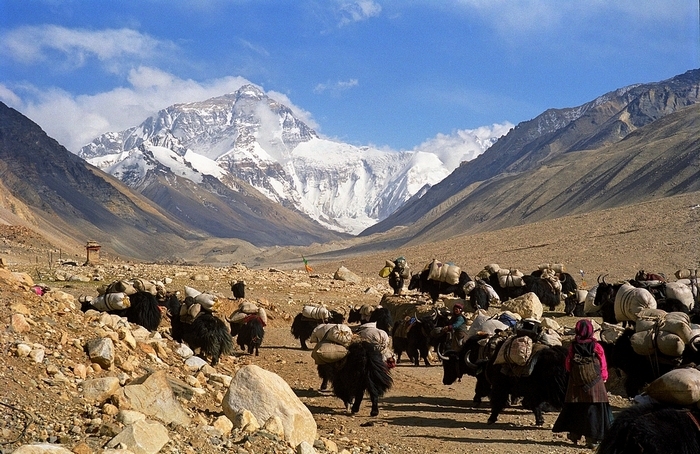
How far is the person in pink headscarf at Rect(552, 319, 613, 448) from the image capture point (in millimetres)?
6492

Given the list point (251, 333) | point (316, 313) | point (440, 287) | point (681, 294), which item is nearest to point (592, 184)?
point (440, 287)

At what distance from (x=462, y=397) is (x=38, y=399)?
18.8 ft

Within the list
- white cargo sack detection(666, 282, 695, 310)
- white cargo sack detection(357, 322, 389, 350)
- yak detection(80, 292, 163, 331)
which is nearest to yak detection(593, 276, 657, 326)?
white cargo sack detection(666, 282, 695, 310)

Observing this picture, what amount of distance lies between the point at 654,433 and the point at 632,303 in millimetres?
7292

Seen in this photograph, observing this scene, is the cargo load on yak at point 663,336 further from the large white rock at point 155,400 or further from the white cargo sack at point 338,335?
the large white rock at point 155,400

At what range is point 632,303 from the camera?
1077 cm

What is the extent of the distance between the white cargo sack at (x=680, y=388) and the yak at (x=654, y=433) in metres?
0.11

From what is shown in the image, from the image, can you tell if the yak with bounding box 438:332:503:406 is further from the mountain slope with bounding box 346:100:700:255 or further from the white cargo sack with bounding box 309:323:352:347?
the mountain slope with bounding box 346:100:700:255

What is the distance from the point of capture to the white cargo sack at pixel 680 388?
13.9ft

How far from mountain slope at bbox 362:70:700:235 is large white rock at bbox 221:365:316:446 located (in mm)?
90012

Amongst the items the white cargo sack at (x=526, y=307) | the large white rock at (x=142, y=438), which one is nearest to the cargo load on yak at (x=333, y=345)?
the large white rock at (x=142, y=438)

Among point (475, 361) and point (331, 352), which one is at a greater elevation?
point (475, 361)

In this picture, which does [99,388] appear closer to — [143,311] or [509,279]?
[143,311]

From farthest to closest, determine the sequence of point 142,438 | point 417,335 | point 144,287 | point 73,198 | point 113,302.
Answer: point 73,198
point 144,287
point 417,335
point 113,302
point 142,438
